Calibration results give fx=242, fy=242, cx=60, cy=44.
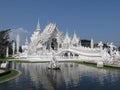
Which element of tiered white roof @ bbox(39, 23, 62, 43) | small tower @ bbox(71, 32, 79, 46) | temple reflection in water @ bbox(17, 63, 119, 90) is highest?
tiered white roof @ bbox(39, 23, 62, 43)

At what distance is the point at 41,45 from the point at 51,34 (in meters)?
5.69

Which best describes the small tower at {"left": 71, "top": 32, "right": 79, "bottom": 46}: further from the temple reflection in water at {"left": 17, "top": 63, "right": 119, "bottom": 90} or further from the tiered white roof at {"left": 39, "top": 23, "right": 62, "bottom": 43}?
the temple reflection in water at {"left": 17, "top": 63, "right": 119, "bottom": 90}

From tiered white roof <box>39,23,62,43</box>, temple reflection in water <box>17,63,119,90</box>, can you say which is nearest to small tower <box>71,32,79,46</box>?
tiered white roof <box>39,23,62,43</box>

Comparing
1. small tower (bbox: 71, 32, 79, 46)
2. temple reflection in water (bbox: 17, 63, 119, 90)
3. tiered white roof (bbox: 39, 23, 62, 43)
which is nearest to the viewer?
temple reflection in water (bbox: 17, 63, 119, 90)

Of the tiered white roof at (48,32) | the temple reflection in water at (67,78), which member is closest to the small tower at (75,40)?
the tiered white roof at (48,32)

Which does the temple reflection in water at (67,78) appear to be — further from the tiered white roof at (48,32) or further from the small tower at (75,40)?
the small tower at (75,40)

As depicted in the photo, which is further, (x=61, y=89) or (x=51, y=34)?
(x=51, y=34)

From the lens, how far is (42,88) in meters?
20.5

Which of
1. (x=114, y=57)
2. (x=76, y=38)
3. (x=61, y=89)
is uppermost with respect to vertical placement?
(x=76, y=38)

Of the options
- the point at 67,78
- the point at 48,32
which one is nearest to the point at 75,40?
the point at 48,32

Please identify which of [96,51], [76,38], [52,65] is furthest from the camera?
[76,38]

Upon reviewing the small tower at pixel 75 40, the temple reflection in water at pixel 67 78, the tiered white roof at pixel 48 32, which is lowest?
the temple reflection in water at pixel 67 78

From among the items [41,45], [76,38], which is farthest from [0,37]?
[76,38]

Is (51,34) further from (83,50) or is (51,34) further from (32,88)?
(32,88)
